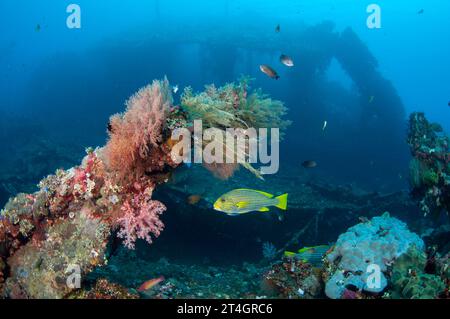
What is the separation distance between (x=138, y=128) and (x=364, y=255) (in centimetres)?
401

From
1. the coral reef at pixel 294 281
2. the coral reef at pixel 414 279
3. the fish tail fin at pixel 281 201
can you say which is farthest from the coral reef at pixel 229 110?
the coral reef at pixel 414 279

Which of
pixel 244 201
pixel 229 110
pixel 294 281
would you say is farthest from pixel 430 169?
pixel 229 110

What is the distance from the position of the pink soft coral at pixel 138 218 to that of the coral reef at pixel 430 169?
5.59 m

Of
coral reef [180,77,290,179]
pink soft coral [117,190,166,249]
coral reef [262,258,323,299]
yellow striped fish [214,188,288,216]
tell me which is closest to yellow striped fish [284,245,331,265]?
coral reef [262,258,323,299]

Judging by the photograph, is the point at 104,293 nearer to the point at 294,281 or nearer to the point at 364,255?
the point at 294,281

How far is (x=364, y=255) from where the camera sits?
189 inches

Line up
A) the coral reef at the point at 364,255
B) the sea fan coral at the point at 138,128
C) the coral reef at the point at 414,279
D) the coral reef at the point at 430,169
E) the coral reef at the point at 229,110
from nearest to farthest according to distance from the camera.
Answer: the sea fan coral at the point at 138,128 → the coral reef at the point at 414,279 → the coral reef at the point at 229,110 → the coral reef at the point at 364,255 → the coral reef at the point at 430,169

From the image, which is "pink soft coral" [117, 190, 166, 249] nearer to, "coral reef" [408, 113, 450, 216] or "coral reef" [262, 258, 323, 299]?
"coral reef" [262, 258, 323, 299]

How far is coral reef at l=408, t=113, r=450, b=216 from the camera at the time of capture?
19.8 ft

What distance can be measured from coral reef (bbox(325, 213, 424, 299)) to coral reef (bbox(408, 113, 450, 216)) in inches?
55.5

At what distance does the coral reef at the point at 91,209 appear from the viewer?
3.87m

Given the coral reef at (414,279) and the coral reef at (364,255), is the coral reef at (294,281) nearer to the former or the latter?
the coral reef at (364,255)
